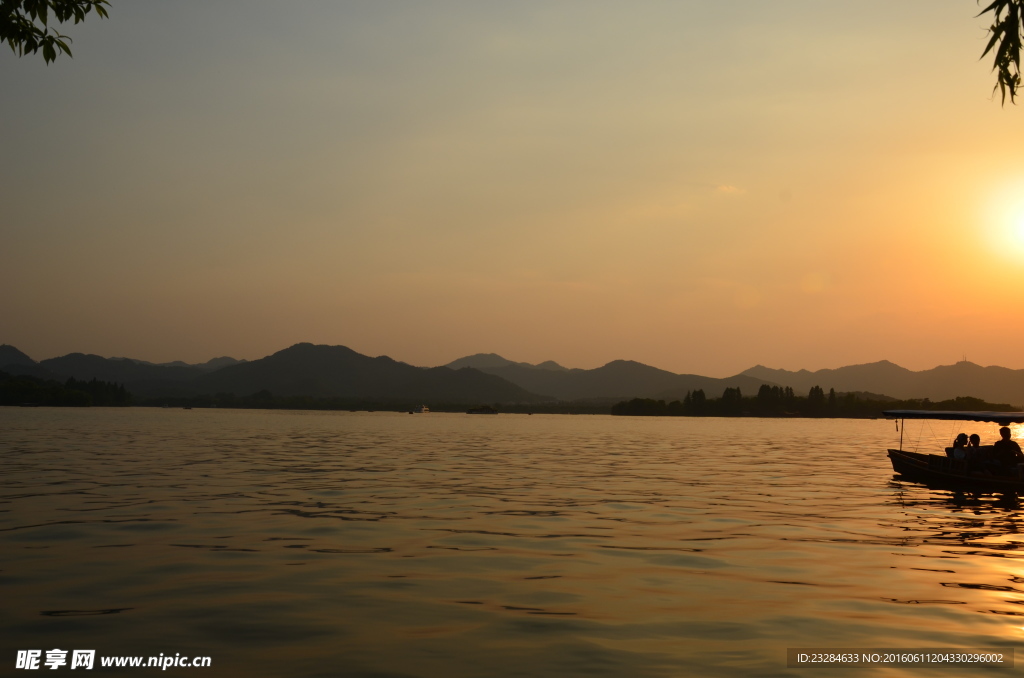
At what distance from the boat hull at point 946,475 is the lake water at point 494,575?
3331 mm

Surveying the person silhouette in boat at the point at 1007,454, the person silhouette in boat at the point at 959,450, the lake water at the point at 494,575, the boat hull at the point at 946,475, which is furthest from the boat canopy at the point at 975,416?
the lake water at the point at 494,575

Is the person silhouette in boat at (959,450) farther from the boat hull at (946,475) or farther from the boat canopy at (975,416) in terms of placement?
the boat canopy at (975,416)

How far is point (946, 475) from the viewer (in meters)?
44.0

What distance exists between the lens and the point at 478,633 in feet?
45.5

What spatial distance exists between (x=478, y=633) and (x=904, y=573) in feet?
38.0

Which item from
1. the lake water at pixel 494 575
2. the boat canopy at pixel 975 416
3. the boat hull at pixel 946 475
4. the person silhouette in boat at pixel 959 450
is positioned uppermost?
the boat canopy at pixel 975 416

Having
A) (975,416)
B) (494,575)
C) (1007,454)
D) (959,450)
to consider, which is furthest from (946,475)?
(494,575)

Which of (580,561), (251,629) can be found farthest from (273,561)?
(580,561)

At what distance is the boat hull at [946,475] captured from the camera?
4084cm

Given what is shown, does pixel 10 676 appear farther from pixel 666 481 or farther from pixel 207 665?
pixel 666 481

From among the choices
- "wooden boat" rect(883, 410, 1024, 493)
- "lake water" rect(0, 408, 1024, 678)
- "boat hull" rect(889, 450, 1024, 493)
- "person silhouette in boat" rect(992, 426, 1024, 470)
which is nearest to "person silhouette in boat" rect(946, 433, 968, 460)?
"wooden boat" rect(883, 410, 1024, 493)

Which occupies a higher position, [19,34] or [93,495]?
[19,34]

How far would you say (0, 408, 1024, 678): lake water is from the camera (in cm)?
1294

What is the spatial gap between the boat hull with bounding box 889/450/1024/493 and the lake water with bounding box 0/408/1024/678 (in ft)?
10.9
